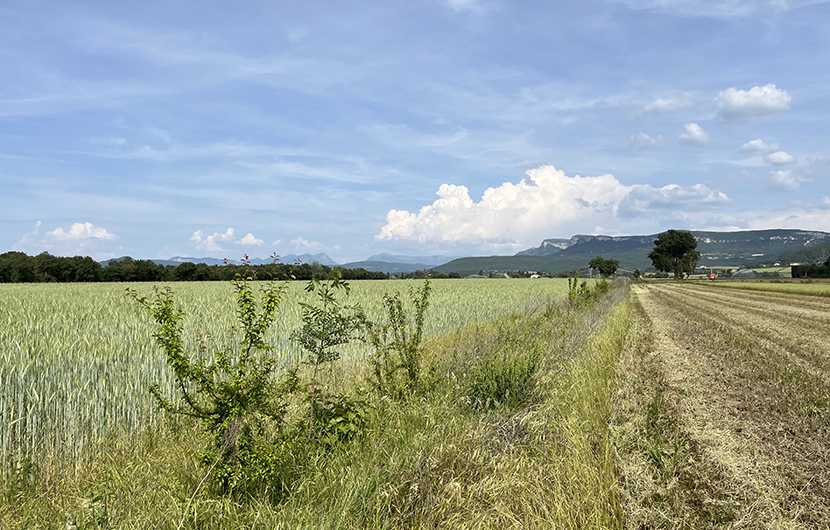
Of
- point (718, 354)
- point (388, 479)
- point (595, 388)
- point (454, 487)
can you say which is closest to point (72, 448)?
point (388, 479)

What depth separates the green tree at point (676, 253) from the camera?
131000mm

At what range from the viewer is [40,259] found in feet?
246

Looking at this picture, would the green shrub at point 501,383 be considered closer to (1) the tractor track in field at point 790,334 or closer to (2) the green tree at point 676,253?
(1) the tractor track in field at point 790,334

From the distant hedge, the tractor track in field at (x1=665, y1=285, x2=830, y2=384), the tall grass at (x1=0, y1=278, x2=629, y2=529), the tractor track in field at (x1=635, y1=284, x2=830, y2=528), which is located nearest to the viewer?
the tall grass at (x1=0, y1=278, x2=629, y2=529)

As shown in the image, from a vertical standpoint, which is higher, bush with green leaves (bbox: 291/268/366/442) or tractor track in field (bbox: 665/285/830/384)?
bush with green leaves (bbox: 291/268/366/442)

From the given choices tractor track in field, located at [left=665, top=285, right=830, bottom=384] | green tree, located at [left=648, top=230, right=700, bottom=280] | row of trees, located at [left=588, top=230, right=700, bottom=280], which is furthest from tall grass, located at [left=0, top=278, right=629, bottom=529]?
green tree, located at [left=648, top=230, right=700, bottom=280]

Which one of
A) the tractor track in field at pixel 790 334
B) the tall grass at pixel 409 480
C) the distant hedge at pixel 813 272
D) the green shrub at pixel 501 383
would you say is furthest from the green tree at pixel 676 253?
the tall grass at pixel 409 480

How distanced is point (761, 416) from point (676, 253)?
14537 centimetres

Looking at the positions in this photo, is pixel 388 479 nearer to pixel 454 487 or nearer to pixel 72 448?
pixel 454 487

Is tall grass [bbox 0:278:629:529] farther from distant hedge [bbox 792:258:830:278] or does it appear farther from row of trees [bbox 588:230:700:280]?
row of trees [bbox 588:230:700:280]

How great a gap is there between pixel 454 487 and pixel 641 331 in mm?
15129

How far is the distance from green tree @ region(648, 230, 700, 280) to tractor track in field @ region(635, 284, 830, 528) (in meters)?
133

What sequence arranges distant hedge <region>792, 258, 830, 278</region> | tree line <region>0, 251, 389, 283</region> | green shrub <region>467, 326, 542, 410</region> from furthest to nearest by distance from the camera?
distant hedge <region>792, 258, 830, 278</region>
tree line <region>0, 251, 389, 283</region>
green shrub <region>467, 326, 542, 410</region>

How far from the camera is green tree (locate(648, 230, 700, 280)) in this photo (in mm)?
131000
